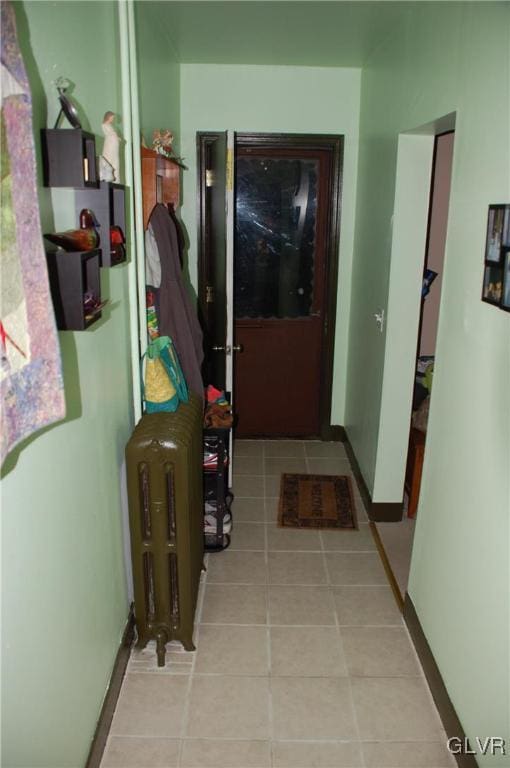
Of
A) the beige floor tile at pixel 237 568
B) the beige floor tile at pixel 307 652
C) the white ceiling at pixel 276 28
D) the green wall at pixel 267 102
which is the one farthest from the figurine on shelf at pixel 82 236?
the green wall at pixel 267 102

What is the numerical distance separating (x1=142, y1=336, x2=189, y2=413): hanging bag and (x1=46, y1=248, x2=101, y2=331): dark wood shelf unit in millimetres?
897

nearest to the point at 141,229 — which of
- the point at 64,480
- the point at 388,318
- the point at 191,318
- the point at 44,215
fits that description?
the point at 191,318

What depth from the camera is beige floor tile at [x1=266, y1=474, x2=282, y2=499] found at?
151 inches

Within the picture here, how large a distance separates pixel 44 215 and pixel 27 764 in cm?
131

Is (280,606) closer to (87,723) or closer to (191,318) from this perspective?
(87,723)

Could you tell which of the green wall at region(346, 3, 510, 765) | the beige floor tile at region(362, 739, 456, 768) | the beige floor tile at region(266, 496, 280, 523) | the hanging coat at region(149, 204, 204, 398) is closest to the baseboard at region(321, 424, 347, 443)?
the beige floor tile at region(266, 496, 280, 523)

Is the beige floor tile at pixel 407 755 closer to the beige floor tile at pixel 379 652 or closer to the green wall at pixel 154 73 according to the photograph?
the beige floor tile at pixel 379 652

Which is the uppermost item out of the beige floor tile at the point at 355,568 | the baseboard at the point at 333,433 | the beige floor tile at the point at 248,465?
the baseboard at the point at 333,433

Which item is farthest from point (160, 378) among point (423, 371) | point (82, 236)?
point (423, 371)

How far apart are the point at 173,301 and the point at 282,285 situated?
173 centimetres

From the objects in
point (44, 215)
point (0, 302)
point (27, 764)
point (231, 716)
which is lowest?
point (231, 716)

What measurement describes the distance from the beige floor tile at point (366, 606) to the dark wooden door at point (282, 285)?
1835mm

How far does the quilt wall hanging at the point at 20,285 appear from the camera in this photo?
1080 mm

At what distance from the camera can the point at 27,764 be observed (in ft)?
4.64
